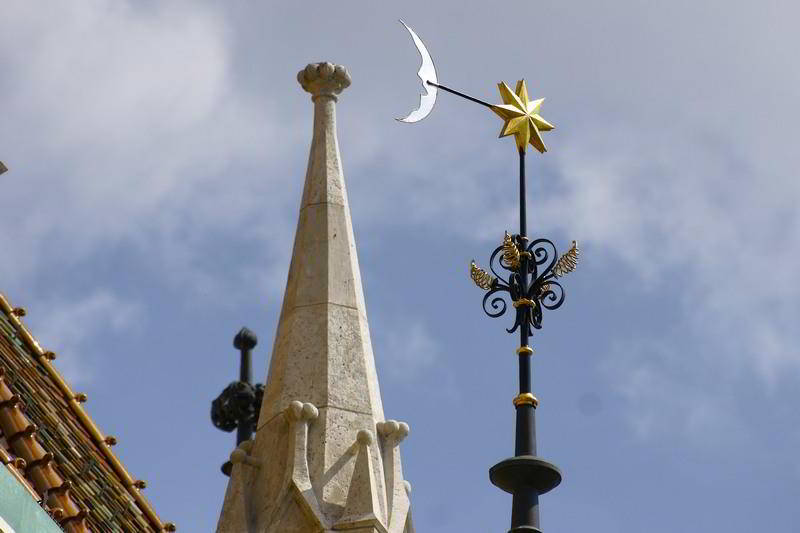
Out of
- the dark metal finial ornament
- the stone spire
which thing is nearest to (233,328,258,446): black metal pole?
the dark metal finial ornament

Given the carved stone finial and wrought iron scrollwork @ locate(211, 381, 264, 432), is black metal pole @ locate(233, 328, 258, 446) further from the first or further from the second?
the carved stone finial

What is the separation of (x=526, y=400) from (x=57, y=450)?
5.00 meters

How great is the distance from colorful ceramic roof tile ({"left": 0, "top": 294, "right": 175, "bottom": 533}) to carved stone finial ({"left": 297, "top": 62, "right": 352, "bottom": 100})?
13.0ft

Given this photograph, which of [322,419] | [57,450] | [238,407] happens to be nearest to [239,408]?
[238,407]

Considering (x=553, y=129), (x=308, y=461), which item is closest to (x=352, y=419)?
(x=308, y=461)

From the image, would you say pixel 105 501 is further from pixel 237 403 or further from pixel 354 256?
pixel 354 256

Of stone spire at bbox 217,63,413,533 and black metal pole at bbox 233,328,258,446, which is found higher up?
black metal pole at bbox 233,328,258,446

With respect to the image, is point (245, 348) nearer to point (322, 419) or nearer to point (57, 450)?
point (57, 450)

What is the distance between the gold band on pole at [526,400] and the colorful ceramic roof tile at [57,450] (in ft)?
14.1

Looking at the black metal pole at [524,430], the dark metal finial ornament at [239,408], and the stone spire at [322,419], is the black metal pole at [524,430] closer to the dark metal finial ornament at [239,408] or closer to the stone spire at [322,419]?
the stone spire at [322,419]

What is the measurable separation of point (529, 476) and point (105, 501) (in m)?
5.41

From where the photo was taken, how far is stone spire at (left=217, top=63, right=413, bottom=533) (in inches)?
880

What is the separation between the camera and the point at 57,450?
87.6 feet

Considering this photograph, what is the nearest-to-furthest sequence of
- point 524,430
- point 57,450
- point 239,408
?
point 524,430, point 239,408, point 57,450
